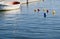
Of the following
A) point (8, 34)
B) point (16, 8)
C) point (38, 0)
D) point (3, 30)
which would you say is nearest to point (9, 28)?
point (3, 30)

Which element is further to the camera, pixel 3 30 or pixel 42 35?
pixel 3 30

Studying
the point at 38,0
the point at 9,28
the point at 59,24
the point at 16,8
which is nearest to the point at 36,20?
the point at 59,24

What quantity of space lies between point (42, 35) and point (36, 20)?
10.0 metres

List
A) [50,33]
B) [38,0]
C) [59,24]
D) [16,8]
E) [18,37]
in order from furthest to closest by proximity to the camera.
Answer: [38,0]
[16,8]
[59,24]
[50,33]
[18,37]

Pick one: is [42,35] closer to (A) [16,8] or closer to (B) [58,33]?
(B) [58,33]

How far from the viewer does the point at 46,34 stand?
88.4 ft

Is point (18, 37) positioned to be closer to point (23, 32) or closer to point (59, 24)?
point (23, 32)

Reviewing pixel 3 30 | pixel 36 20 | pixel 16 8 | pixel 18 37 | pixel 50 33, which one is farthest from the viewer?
pixel 16 8

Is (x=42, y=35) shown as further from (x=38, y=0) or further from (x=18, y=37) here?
(x=38, y=0)

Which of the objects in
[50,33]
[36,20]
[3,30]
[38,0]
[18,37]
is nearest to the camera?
[18,37]

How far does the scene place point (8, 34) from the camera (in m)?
27.2

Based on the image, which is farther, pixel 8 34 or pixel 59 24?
pixel 59 24

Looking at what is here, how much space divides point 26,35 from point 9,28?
4429mm

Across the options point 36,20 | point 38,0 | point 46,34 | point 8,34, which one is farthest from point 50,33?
point 38,0
